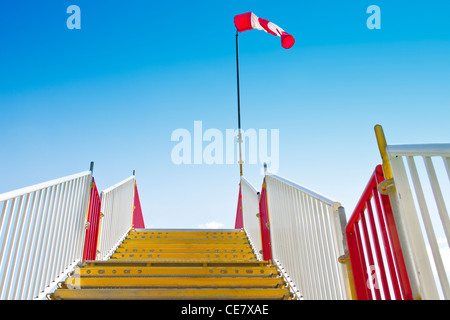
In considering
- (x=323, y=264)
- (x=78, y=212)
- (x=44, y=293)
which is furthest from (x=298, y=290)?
(x=78, y=212)

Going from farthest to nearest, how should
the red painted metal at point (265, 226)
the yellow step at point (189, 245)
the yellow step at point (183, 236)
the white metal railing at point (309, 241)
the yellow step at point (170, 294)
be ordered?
the yellow step at point (183, 236)
the yellow step at point (189, 245)
the red painted metal at point (265, 226)
the yellow step at point (170, 294)
the white metal railing at point (309, 241)

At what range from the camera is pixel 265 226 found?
15.1 feet

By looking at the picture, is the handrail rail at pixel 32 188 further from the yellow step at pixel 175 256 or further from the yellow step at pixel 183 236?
the yellow step at pixel 183 236

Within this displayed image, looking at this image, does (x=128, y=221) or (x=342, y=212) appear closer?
(x=342, y=212)

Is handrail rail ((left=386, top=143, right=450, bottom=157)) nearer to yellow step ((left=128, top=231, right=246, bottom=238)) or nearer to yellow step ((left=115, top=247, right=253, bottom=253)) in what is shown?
yellow step ((left=115, top=247, right=253, bottom=253))

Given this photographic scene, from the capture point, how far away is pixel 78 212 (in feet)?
12.1

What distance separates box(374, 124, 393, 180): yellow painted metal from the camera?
5.37ft

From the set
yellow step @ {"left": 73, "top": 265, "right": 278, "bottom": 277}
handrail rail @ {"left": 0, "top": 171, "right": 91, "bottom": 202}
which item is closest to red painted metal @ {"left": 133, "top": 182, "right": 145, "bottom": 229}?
yellow step @ {"left": 73, "top": 265, "right": 278, "bottom": 277}

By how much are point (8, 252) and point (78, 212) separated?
152 cm

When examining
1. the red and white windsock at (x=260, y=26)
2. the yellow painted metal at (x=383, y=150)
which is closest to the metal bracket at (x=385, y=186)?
the yellow painted metal at (x=383, y=150)

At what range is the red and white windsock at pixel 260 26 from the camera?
8883 mm

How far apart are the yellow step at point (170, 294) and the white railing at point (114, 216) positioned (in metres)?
1.63
